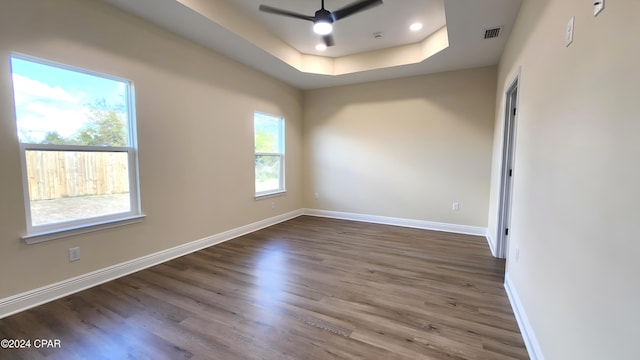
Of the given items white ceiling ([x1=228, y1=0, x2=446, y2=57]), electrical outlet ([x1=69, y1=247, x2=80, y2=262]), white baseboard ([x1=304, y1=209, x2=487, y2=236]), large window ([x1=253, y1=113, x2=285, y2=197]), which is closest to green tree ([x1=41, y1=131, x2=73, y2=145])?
electrical outlet ([x1=69, y1=247, x2=80, y2=262])

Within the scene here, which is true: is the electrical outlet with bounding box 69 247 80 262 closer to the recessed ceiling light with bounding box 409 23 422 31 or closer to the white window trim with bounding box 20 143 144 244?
the white window trim with bounding box 20 143 144 244

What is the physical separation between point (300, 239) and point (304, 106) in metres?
3.01

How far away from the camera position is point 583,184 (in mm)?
1226

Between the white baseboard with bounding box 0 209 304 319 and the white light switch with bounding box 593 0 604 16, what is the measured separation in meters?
4.02

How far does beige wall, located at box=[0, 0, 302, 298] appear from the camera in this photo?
85.8 inches

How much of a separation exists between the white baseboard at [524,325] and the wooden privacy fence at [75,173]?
3.80 m

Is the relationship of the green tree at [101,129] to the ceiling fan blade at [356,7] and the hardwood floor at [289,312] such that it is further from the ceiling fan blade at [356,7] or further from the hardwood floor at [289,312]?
the ceiling fan blade at [356,7]

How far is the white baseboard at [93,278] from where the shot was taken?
2.20 meters

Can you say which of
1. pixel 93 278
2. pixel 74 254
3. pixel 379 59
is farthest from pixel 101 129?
pixel 379 59

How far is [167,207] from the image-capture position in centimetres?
333

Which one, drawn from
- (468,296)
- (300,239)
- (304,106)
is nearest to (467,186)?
(468,296)

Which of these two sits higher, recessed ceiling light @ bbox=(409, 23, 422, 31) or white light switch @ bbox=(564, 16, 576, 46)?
recessed ceiling light @ bbox=(409, 23, 422, 31)

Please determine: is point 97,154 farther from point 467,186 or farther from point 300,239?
point 467,186

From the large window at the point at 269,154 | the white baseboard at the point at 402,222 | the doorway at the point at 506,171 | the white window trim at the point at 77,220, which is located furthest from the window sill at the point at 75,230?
the doorway at the point at 506,171
